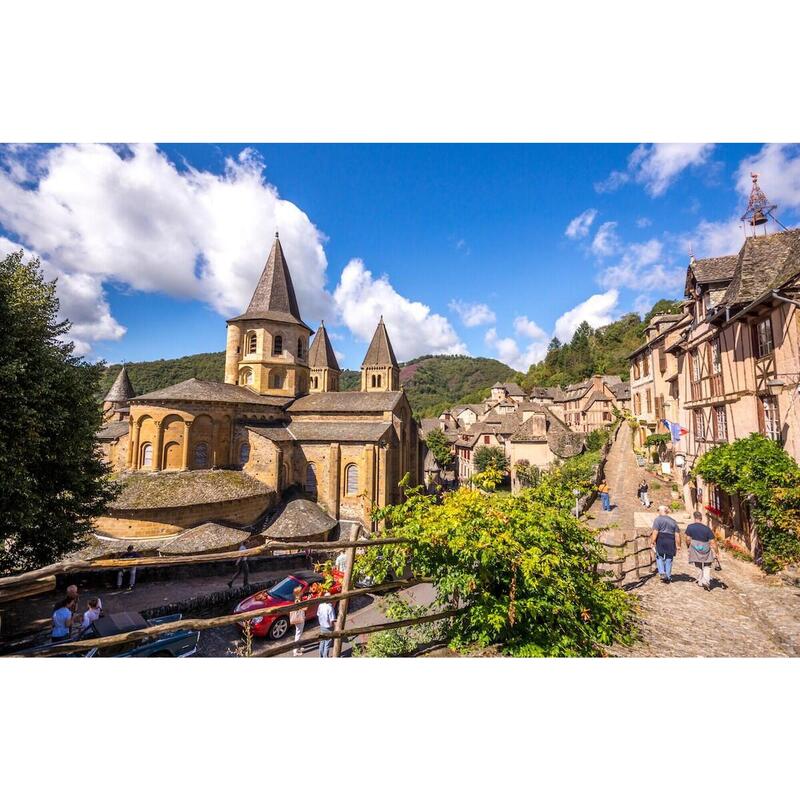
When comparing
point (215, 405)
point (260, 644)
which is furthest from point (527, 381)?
point (260, 644)

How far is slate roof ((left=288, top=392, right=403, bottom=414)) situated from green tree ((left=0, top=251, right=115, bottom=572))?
15.4 meters

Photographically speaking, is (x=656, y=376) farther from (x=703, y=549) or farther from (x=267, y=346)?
(x=267, y=346)

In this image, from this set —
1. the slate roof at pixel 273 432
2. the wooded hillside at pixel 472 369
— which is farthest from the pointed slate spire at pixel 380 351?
the slate roof at pixel 273 432

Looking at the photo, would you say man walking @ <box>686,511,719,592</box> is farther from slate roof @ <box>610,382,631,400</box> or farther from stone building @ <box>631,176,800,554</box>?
slate roof @ <box>610,382,631,400</box>

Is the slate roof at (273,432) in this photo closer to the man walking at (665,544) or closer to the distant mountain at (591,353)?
the man walking at (665,544)

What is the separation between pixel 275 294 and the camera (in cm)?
2745

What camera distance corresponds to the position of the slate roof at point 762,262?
27.4 ft

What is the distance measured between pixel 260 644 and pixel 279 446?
12.8 m

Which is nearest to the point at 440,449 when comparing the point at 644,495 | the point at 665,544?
the point at 644,495

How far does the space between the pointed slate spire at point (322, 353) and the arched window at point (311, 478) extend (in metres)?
18.9

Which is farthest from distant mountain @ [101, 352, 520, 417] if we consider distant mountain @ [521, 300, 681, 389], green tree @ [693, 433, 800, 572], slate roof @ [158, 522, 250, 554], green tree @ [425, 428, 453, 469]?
green tree @ [693, 433, 800, 572]

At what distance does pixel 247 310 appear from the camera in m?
27.6

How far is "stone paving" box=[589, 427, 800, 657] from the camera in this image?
4.78 meters

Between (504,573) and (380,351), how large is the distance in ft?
120
